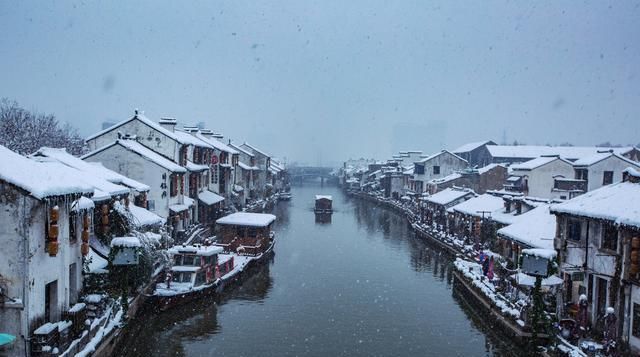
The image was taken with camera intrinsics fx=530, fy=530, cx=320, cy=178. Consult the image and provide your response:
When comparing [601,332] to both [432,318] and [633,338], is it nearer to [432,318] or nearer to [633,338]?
[633,338]

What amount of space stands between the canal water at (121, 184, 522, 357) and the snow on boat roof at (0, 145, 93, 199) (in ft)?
27.1

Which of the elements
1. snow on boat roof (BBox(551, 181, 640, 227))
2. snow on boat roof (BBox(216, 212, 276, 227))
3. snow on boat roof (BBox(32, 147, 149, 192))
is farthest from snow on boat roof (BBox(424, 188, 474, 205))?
snow on boat roof (BBox(32, 147, 149, 192))

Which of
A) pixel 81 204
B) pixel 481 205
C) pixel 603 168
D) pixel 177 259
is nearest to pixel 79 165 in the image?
pixel 177 259

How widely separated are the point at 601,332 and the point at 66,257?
23024 millimetres

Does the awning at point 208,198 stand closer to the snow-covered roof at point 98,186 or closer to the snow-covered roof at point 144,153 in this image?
the snow-covered roof at point 144,153

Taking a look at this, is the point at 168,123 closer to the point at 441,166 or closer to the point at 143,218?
the point at 143,218

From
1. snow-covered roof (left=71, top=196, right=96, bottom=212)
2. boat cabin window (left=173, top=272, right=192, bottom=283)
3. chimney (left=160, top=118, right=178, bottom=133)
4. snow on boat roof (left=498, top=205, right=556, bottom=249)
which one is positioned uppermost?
chimney (left=160, top=118, right=178, bottom=133)

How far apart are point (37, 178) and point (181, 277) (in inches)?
559

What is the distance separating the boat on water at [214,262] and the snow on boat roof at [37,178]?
10187mm

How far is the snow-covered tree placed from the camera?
56781mm

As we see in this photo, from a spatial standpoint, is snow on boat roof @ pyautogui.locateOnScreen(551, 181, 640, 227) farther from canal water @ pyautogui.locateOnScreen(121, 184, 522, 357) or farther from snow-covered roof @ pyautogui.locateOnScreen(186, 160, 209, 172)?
snow-covered roof @ pyautogui.locateOnScreen(186, 160, 209, 172)

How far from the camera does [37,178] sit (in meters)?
19.3

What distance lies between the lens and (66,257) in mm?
21828

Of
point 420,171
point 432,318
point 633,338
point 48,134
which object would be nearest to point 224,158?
point 48,134
